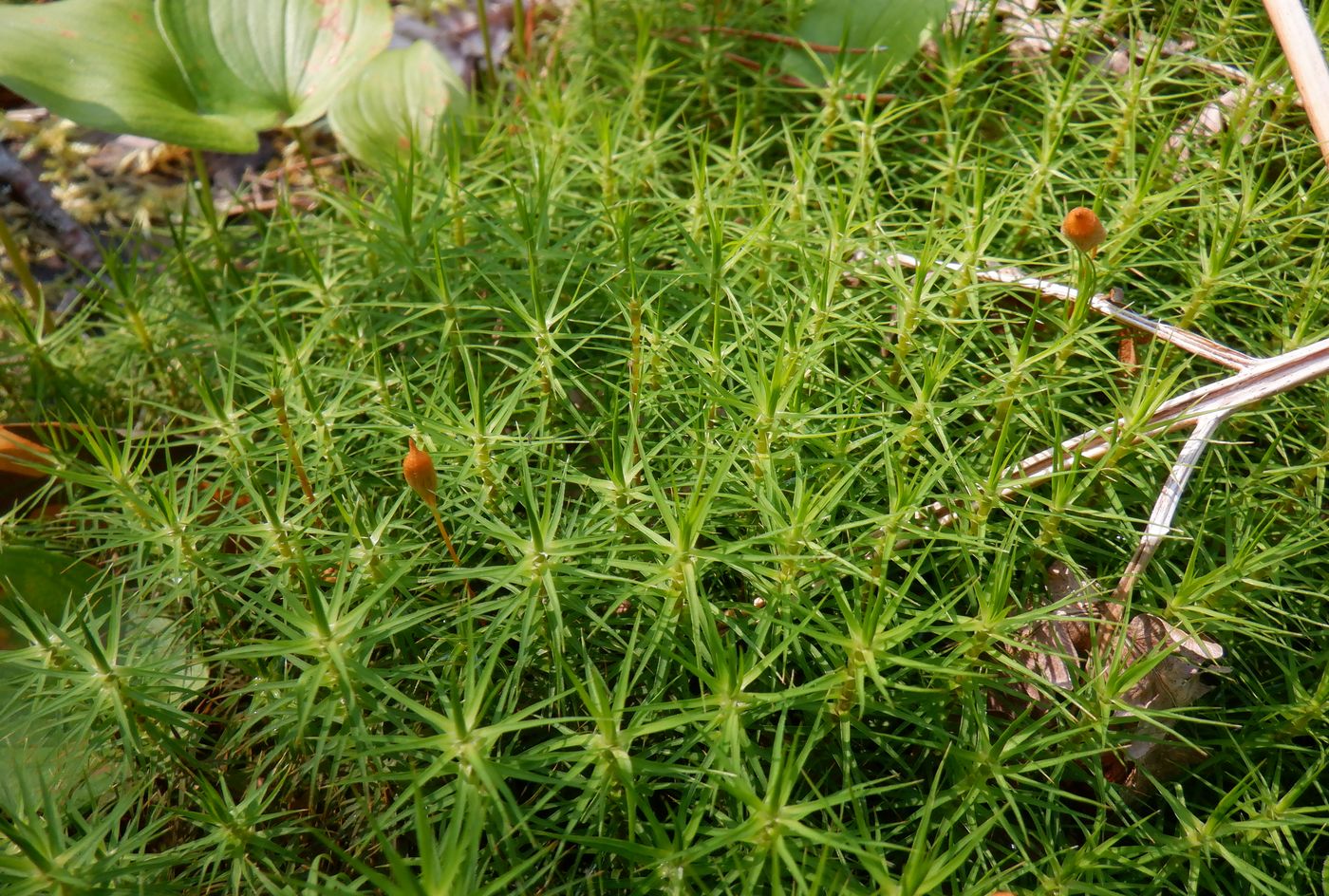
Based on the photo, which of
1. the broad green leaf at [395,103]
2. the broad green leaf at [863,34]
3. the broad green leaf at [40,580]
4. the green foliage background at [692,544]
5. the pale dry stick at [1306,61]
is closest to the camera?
the green foliage background at [692,544]

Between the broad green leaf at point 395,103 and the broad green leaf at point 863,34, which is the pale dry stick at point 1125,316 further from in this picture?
the broad green leaf at point 395,103

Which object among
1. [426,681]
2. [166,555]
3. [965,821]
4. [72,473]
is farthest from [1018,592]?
[72,473]

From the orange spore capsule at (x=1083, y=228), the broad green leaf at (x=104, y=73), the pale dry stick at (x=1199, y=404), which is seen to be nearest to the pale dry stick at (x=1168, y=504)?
the pale dry stick at (x=1199, y=404)

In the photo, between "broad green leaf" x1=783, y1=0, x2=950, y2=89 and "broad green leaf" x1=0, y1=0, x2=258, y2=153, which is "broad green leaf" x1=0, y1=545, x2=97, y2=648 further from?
"broad green leaf" x1=783, y1=0, x2=950, y2=89

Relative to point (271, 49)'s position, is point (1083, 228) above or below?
below

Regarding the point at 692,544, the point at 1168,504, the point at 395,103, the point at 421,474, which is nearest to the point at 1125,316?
the point at 1168,504

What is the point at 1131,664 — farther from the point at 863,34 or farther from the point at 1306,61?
the point at 863,34
